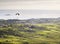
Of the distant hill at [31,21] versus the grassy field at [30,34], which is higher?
the distant hill at [31,21]

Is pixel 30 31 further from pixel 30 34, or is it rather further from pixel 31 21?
pixel 31 21

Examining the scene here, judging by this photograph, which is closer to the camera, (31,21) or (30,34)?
(30,34)

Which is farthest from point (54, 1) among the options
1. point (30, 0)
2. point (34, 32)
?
point (34, 32)

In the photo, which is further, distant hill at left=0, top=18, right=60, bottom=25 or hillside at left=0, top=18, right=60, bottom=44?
distant hill at left=0, top=18, right=60, bottom=25

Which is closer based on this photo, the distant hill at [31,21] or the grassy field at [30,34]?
the grassy field at [30,34]

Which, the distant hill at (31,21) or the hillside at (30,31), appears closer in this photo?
the hillside at (30,31)

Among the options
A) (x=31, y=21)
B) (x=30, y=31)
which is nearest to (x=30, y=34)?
(x=30, y=31)

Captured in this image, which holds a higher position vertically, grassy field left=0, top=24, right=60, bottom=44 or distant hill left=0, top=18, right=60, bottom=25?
distant hill left=0, top=18, right=60, bottom=25

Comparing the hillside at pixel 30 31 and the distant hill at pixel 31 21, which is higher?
the distant hill at pixel 31 21
